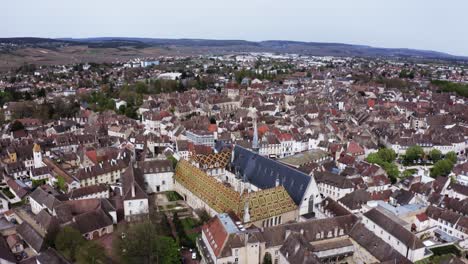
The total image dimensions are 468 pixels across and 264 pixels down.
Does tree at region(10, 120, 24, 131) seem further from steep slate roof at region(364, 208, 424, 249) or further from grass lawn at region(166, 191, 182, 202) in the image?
steep slate roof at region(364, 208, 424, 249)

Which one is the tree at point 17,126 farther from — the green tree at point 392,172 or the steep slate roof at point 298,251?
Result: the green tree at point 392,172

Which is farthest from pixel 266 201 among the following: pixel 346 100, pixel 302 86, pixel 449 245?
pixel 302 86

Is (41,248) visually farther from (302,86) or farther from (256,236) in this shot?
(302,86)

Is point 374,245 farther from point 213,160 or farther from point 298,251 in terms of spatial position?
point 213,160

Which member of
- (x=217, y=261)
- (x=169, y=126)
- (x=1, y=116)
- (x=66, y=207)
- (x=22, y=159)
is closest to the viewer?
(x=217, y=261)

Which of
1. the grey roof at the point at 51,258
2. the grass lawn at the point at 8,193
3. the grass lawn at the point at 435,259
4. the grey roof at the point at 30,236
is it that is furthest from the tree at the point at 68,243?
the grass lawn at the point at 435,259

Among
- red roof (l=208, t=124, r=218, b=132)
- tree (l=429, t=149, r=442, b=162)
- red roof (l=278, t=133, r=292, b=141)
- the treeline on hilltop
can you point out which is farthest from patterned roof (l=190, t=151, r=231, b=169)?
the treeline on hilltop

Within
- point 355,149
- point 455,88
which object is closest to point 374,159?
point 355,149
